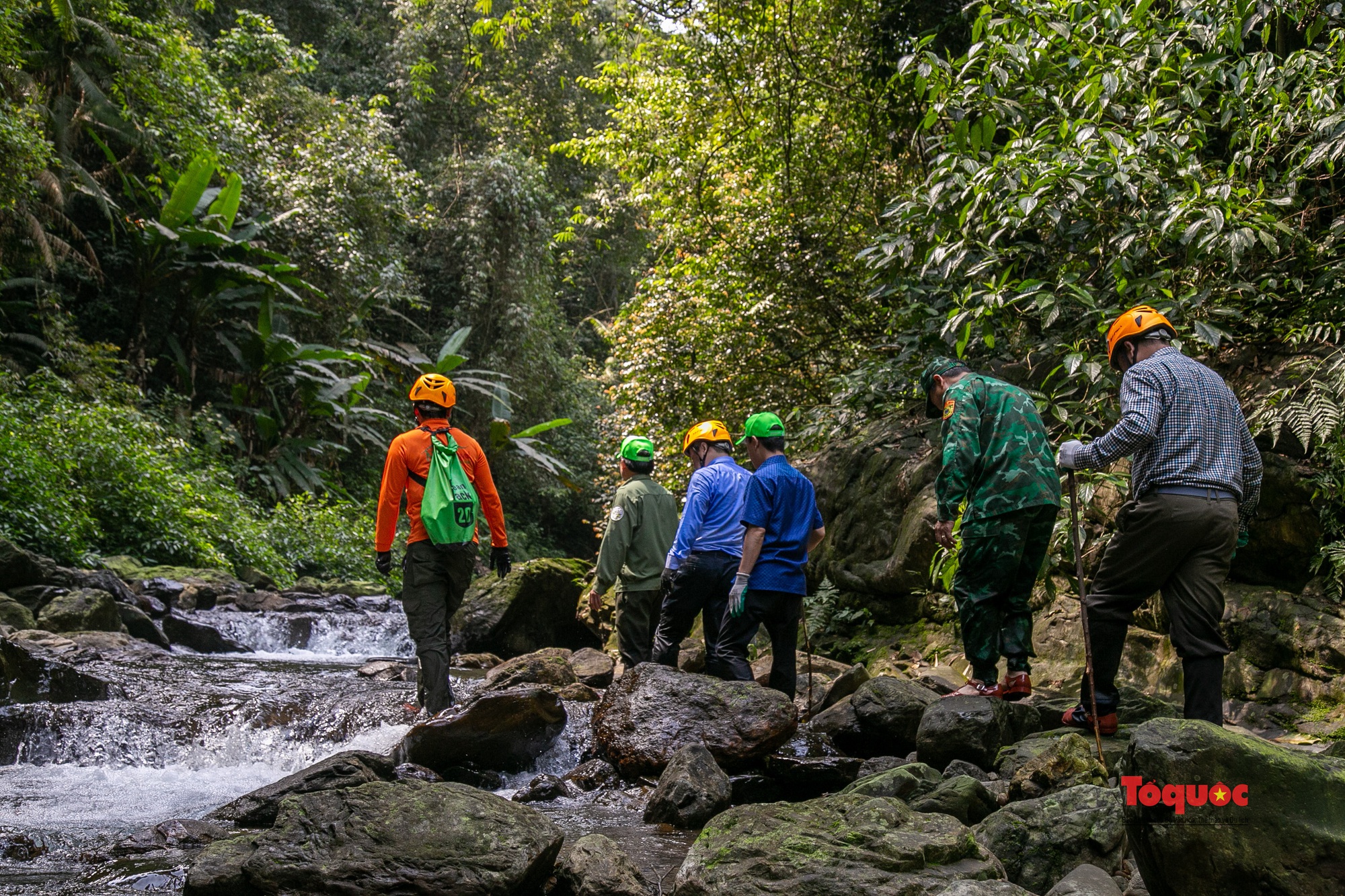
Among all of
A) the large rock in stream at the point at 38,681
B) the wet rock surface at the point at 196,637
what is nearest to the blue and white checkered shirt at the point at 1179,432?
the large rock in stream at the point at 38,681

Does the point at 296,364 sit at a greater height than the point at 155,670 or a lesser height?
greater

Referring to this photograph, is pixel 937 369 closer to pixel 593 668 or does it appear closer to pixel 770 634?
pixel 770 634

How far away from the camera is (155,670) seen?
789 cm

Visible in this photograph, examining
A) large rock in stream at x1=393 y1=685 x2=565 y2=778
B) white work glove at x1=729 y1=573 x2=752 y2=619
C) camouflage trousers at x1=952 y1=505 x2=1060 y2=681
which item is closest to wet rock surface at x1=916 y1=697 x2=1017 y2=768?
camouflage trousers at x1=952 y1=505 x2=1060 y2=681

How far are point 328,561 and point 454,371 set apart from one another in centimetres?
633

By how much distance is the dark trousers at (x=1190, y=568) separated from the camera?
13.6ft

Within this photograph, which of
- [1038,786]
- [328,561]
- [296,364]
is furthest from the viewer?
[296,364]

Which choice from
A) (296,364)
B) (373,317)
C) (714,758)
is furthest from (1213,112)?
(373,317)

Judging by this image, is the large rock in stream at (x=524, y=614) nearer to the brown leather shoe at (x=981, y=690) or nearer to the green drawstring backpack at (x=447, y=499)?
the green drawstring backpack at (x=447, y=499)

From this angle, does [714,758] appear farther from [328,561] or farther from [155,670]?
[328,561]

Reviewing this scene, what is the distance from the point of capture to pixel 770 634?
6.30 meters

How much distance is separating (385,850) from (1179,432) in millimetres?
3562

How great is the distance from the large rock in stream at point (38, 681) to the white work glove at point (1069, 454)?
20.0 ft

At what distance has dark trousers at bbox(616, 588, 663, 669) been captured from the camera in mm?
7301
